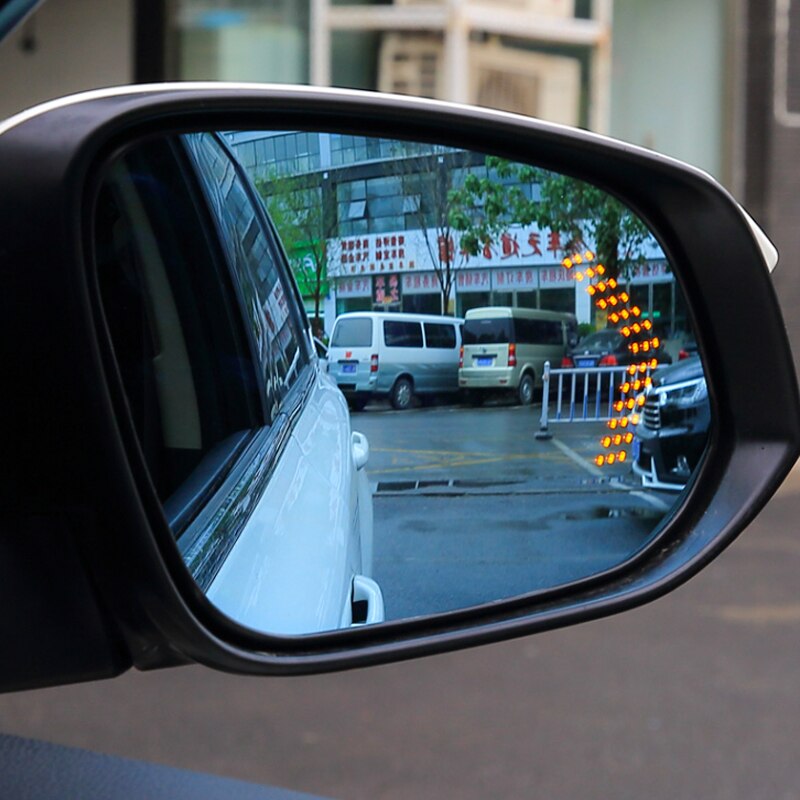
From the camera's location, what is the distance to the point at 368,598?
115 centimetres

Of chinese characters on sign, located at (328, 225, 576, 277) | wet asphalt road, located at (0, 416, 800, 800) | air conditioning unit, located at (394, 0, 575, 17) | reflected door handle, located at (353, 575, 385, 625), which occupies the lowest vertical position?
wet asphalt road, located at (0, 416, 800, 800)

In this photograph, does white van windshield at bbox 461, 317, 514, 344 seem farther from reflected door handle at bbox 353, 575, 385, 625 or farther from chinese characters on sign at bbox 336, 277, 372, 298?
reflected door handle at bbox 353, 575, 385, 625

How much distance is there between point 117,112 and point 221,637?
17.9 inches

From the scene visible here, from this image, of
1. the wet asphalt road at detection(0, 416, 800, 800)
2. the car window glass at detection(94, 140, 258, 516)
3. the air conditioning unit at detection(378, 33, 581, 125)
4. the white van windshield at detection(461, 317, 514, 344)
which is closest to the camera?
the car window glass at detection(94, 140, 258, 516)

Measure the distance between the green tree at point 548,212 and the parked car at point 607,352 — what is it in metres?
0.07

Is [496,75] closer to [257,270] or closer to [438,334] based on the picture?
[257,270]

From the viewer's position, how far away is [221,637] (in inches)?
38.9

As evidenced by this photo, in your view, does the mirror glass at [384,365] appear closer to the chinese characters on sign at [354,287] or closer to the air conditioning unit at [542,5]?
the chinese characters on sign at [354,287]

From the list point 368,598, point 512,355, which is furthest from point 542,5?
point 368,598

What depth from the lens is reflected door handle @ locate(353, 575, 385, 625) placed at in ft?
3.68

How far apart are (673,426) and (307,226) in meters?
0.57

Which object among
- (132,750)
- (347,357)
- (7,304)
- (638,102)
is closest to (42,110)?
(7,304)

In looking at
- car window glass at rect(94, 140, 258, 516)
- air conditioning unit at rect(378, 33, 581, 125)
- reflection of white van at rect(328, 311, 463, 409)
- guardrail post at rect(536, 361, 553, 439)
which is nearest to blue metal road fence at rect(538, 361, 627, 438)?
guardrail post at rect(536, 361, 553, 439)

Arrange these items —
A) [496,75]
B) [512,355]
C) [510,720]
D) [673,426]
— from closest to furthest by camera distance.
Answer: [512,355] < [673,426] < [510,720] < [496,75]
